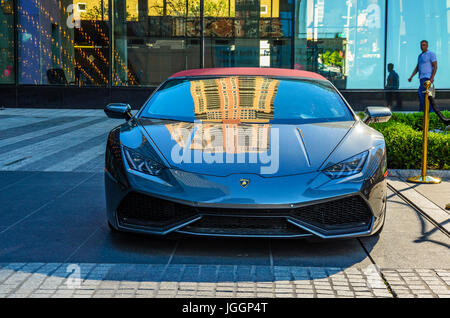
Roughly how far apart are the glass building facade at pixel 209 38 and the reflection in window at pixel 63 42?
0.03 metres

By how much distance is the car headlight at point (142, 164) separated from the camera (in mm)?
4188

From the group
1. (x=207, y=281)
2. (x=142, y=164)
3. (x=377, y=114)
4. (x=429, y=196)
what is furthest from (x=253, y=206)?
(x=429, y=196)

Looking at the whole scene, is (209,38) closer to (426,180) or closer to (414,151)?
(414,151)

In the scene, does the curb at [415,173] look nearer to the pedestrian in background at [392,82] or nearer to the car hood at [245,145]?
the car hood at [245,145]

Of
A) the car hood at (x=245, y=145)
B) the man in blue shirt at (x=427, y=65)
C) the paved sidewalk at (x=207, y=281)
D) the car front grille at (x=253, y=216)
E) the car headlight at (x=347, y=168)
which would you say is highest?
the man in blue shirt at (x=427, y=65)

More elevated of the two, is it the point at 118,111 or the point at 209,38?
the point at 209,38

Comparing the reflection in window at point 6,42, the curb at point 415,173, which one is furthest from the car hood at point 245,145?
the reflection in window at point 6,42

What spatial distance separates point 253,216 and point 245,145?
62 cm

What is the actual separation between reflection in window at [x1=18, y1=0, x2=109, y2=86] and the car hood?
13.7m

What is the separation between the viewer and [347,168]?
421cm

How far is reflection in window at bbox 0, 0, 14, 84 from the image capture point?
17.9 metres

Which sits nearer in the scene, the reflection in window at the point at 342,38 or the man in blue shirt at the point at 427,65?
the man in blue shirt at the point at 427,65

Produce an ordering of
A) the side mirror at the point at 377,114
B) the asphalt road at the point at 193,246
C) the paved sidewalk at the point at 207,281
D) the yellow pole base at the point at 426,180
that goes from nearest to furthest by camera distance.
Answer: the paved sidewalk at the point at 207,281 < the asphalt road at the point at 193,246 < the side mirror at the point at 377,114 < the yellow pole base at the point at 426,180

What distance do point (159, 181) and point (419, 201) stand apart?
2.94 meters
